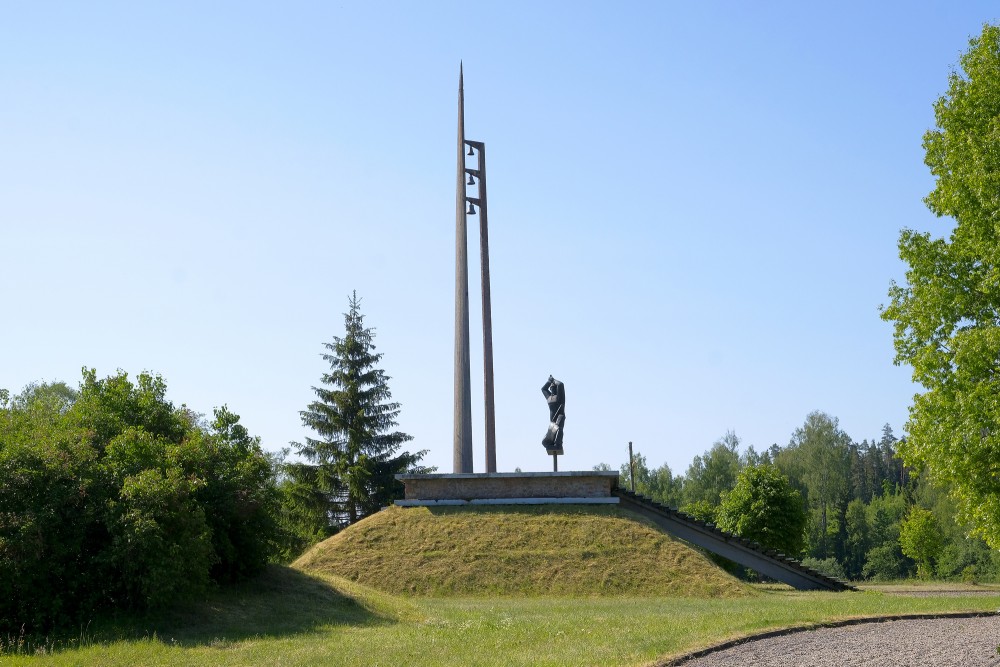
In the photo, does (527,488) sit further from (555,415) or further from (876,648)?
(876,648)

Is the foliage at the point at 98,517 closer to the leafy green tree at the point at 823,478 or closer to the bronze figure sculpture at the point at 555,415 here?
the bronze figure sculpture at the point at 555,415

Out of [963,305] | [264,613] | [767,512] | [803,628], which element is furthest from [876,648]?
[767,512]

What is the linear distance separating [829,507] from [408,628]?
7527 centimetres

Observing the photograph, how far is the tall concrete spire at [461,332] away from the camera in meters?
35.4

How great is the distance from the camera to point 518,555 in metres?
28.5

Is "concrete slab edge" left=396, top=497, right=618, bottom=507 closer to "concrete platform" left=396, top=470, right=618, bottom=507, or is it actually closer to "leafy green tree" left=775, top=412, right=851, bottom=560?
"concrete platform" left=396, top=470, right=618, bottom=507

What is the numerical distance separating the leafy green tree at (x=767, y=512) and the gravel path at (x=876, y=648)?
29.4 m

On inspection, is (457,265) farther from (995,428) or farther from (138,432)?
(995,428)

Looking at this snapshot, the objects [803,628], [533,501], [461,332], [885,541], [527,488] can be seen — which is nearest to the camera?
[803,628]

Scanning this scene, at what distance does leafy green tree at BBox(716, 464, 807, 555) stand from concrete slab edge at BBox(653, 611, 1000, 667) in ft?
90.5

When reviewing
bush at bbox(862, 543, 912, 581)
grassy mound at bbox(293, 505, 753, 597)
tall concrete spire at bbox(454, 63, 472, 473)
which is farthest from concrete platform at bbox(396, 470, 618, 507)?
bush at bbox(862, 543, 912, 581)

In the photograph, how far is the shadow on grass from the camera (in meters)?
16.8

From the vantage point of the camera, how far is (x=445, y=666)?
12609 millimetres

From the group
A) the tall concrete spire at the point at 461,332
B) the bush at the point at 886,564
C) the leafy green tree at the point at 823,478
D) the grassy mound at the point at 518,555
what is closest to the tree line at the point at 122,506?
the grassy mound at the point at 518,555
